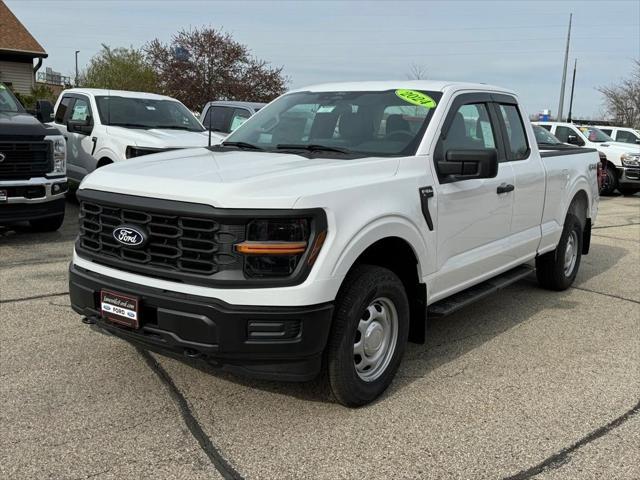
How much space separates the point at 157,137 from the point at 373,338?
6.33m

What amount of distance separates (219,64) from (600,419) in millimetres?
27568

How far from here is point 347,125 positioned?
4.45m

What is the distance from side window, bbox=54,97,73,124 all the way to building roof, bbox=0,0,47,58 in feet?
58.7

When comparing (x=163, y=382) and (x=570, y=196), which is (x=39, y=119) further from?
(x=570, y=196)

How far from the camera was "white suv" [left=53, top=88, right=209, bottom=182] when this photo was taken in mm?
8984

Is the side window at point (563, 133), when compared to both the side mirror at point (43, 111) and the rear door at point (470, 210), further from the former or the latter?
the rear door at point (470, 210)

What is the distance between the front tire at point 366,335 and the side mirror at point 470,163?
80 centimetres

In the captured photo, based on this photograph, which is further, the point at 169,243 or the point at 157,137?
the point at 157,137

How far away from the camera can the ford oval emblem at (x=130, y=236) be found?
3.30m

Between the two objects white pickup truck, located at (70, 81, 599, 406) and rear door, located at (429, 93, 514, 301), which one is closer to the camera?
white pickup truck, located at (70, 81, 599, 406)

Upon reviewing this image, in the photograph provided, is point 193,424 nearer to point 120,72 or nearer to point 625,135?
point 625,135

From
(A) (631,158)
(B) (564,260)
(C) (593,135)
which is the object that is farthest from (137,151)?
(C) (593,135)

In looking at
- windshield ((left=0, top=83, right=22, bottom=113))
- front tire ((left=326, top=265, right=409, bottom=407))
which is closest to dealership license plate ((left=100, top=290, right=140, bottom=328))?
front tire ((left=326, top=265, right=409, bottom=407))

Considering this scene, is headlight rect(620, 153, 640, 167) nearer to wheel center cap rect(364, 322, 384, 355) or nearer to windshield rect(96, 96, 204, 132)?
windshield rect(96, 96, 204, 132)
